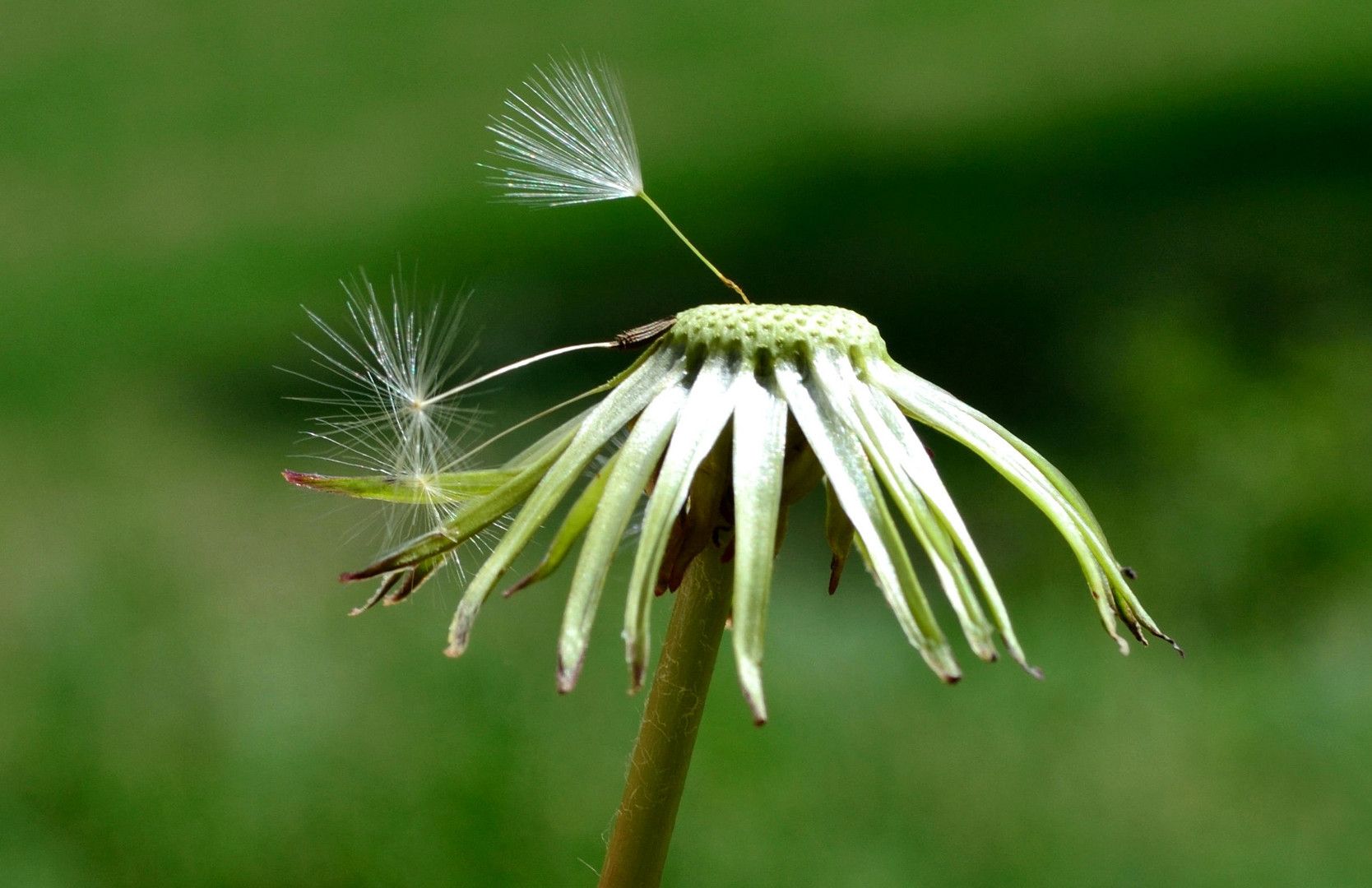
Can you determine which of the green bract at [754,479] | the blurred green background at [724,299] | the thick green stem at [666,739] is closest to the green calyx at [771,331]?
the green bract at [754,479]

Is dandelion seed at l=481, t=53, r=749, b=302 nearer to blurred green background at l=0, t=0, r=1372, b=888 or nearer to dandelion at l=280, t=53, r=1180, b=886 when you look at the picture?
dandelion at l=280, t=53, r=1180, b=886

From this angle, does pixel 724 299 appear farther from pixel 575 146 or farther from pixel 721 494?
pixel 721 494

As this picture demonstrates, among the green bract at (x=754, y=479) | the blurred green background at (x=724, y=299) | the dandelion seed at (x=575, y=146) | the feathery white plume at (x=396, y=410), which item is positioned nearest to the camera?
the green bract at (x=754, y=479)

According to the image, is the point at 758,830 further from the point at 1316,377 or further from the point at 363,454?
the point at 1316,377

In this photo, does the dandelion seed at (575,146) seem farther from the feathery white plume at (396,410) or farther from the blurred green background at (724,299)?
the blurred green background at (724,299)

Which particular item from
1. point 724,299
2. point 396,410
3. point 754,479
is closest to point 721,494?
point 754,479

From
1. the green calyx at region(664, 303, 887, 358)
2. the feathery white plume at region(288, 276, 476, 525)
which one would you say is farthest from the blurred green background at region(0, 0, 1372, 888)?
the green calyx at region(664, 303, 887, 358)

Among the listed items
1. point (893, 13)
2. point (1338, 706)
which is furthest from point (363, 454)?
point (893, 13)
